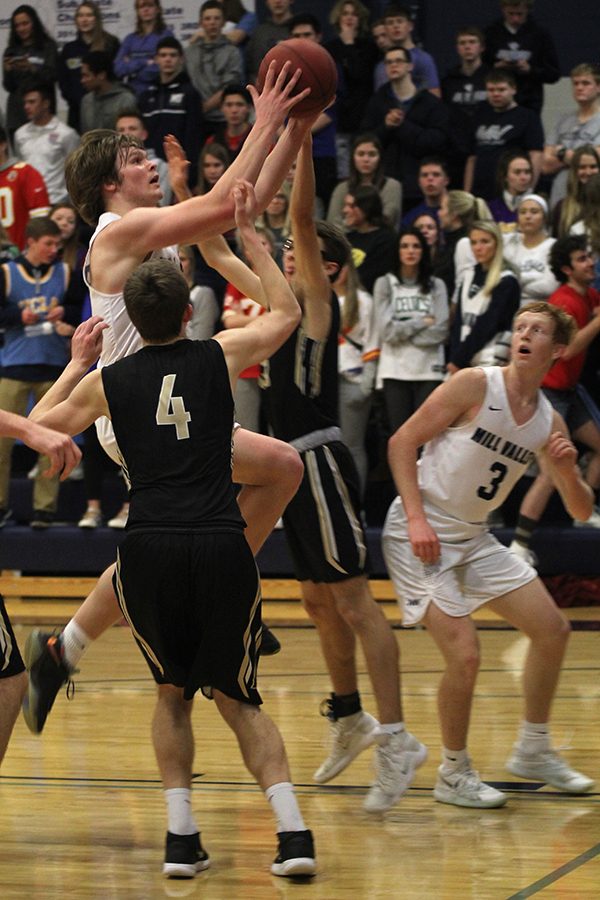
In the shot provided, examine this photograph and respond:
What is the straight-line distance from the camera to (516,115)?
1051 cm

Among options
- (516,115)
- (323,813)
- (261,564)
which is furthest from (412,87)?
(323,813)

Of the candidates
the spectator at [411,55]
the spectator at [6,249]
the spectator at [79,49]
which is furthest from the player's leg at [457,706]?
the spectator at [79,49]

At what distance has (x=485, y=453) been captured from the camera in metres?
5.05

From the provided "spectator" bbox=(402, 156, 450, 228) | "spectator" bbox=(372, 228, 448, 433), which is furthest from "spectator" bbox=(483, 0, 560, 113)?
"spectator" bbox=(372, 228, 448, 433)

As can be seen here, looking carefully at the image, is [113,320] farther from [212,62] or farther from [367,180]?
[212,62]

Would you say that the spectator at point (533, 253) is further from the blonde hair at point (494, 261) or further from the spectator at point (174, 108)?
the spectator at point (174, 108)

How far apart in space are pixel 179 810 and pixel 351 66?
806 cm

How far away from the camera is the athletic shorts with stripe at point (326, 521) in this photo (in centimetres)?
512

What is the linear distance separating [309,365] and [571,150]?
18.3ft

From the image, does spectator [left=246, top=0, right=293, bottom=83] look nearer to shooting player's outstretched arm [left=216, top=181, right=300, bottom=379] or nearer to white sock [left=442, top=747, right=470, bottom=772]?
shooting player's outstretched arm [left=216, top=181, right=300, bottom=379]

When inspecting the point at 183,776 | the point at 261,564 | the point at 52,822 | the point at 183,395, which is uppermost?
the point at 183,395

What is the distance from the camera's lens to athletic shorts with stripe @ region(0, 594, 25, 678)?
4274 mm

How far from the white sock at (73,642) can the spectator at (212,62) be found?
7314 millimetres

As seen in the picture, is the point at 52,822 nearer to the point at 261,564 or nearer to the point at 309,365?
the point at 309,365
